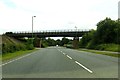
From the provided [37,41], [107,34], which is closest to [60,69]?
[107,34]

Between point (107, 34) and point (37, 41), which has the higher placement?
point (107, 34)

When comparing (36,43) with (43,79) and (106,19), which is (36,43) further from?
(43,79)

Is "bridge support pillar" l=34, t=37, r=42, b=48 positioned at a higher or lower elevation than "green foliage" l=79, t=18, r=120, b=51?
lower

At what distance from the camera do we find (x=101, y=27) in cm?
9444

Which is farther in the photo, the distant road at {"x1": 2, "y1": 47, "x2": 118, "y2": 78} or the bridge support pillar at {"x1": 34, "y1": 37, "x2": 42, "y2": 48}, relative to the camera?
the bridge support pillar at {"x1": 34, "y1": 37, "x2": 42, "y2": 48}

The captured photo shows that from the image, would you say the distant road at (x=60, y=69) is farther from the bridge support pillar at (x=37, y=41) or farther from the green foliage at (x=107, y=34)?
the bridge support pillar at (x=37, y=41)

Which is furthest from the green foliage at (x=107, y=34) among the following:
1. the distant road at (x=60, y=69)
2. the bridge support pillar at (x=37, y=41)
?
the distant road at (x=60, y=69)

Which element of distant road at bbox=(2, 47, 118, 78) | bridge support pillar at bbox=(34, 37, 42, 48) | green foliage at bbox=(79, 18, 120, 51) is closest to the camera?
distant road at bbox=(2, 47, 118, 78)

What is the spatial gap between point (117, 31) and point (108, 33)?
19.7 feet

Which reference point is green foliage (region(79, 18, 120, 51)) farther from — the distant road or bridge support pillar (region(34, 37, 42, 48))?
the distant road

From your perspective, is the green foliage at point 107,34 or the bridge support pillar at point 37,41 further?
the bridge support pillar at point 37,41

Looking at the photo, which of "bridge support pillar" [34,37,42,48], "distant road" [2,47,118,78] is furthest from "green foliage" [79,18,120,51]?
"distant road" [2,47,118,78]

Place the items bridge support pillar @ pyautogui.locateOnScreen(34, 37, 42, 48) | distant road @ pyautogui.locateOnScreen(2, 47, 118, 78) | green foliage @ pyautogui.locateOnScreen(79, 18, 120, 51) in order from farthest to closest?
bridge support pillar @ pyautogui.locateOnScreen(34, 37, 42, 48) < green foliage @ pyautogui.locateOnScreen(79, 18, 120, 51) < distant road @ pyautogui.locateOnScreen(2, 47, 118, 78)

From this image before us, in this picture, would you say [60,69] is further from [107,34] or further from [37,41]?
[37,41]
